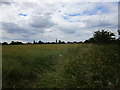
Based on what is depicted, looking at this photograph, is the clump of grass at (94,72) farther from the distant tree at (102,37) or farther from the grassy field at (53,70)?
the distant tree at (102,37)

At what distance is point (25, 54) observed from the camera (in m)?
3.47

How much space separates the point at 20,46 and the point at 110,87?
105 inches

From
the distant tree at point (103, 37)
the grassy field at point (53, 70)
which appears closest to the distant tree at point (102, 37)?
the distant tree at point (103, 37)

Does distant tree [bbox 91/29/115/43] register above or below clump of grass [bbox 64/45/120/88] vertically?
above

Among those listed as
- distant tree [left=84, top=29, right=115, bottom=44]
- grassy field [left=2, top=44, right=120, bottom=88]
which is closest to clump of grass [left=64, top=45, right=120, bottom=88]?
grassy field [left=2, top=44, right=120, bottom=88]

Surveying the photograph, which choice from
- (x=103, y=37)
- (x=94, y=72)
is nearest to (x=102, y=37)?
(x=103, y=37)

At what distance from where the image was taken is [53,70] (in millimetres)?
3334

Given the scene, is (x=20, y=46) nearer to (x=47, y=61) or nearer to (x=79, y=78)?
(x=47, y=61)

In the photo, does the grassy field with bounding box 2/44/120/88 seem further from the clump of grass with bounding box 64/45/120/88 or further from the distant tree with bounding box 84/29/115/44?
the distant tree with bounding box 84/29/115/44

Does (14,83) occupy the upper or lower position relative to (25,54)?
lower

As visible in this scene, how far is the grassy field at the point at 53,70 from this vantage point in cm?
260

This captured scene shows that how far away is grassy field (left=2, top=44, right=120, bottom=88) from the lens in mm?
2602

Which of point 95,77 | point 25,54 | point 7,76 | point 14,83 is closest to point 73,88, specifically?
point 95,77

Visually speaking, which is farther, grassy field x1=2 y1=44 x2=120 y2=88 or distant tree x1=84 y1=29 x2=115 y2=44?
distant tree x1=84 y1=29 x2=115 y2=44
